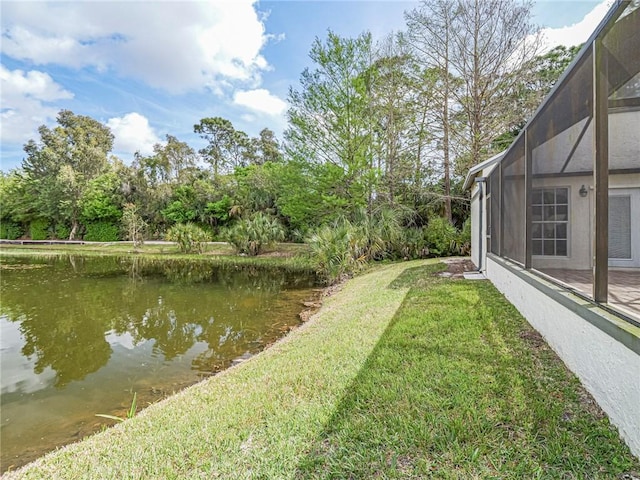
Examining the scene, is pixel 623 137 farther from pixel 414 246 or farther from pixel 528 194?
pixel 414 246

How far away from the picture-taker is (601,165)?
1.94 m

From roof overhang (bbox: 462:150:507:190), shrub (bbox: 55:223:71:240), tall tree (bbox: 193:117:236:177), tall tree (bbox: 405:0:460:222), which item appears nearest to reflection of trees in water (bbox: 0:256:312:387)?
roof overhang (bbox: 462:150:507:190)

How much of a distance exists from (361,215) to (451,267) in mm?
4705

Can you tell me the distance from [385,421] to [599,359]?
1470 mm

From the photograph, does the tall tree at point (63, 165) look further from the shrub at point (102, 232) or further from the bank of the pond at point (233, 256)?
the bank of the pond at point (233, 256)

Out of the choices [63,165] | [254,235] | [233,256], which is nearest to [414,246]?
[254,235]

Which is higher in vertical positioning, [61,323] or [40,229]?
[40,229]

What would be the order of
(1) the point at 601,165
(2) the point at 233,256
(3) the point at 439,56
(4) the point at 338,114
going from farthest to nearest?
(2) the point at 233,256 < (4) the point at 338,114 < (3) the point at 439,56 < (1) the point at 601,165

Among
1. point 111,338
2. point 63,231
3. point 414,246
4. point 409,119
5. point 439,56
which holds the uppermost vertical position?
point 439,56

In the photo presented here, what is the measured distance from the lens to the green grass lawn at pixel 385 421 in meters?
1.82

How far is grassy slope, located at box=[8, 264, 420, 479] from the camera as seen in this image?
2.07 m

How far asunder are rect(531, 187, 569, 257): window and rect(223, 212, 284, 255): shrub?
1348cm

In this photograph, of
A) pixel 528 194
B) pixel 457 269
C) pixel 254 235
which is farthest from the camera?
pixel 254 235

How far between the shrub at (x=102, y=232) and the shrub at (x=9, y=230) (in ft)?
31.7
